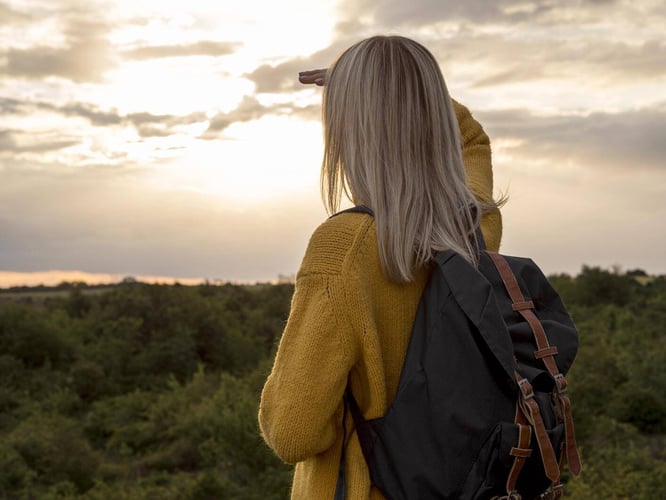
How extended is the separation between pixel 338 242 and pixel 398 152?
245mm

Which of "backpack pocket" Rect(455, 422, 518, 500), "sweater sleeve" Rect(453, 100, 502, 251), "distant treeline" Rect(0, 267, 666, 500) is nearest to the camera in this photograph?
"backpack pocket" Rect(455, 422, 518, 500)

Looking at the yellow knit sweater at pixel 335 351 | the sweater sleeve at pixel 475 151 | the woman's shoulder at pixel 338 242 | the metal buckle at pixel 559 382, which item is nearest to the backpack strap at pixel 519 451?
the metal buckle at pixel 559 382

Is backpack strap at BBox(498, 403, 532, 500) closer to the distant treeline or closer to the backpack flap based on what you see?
the backpack flap

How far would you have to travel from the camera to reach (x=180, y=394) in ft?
43.7

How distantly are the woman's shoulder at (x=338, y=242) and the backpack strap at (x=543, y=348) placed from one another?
342 millimetres

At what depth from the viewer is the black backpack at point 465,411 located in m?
1.70

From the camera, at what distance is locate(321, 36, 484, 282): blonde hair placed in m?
1.75

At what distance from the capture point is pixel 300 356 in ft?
5.61

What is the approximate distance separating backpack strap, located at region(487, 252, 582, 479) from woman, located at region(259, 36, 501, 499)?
0.11 metres

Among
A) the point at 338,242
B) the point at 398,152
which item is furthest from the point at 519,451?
the point at 398,152

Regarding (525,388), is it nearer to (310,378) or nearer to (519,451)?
(519,451)

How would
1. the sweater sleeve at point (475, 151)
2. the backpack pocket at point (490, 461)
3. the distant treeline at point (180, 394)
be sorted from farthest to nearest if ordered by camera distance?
the distant treeline at point (180, 394) → the sweater sleeve at point (475, 151) → the backpack pocket at point (490, 461)

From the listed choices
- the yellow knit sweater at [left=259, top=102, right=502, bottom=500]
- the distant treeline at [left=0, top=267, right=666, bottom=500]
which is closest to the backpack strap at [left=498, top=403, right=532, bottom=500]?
the yellow knit sweater at [left=259, top=102, right=502, bottom=500]

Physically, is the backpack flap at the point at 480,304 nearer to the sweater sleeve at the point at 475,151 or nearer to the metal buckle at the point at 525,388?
the metal buckle at the point at 525,388
